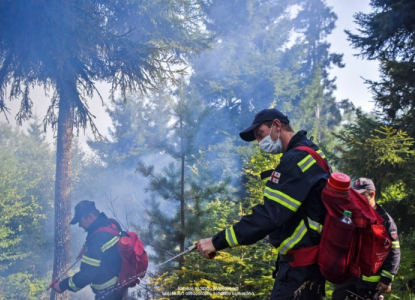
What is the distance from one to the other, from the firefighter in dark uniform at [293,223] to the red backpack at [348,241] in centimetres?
11

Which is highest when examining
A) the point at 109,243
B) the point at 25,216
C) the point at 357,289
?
the point at 25,216

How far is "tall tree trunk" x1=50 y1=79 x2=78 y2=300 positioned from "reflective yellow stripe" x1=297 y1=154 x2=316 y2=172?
6.64 metres

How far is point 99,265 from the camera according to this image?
3.85m

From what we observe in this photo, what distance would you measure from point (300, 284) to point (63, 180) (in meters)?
6.68

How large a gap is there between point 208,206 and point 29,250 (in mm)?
16572

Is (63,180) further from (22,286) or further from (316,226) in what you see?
(22,286)

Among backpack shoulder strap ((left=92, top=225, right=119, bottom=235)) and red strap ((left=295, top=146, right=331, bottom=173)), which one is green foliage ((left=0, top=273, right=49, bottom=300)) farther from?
red strap ((left=295, top=146, right=331, bottom=173))

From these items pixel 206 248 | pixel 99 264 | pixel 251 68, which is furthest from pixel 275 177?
pixel 251 68

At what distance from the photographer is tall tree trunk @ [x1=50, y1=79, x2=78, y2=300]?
7.25 metres

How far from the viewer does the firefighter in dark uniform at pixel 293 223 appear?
2.18 m

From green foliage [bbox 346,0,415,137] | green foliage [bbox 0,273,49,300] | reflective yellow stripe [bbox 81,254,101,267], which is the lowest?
green foliage [bbox 0,273,49,300]

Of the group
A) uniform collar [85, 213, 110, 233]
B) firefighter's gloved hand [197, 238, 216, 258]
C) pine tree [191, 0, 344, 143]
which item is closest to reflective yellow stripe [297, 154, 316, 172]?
firefighter's gloved hand [197, 238, 216, 258]

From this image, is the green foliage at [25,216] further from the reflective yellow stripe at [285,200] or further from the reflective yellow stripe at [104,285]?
the reflective yellow stripe at [285,200]

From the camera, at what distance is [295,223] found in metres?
2.28
